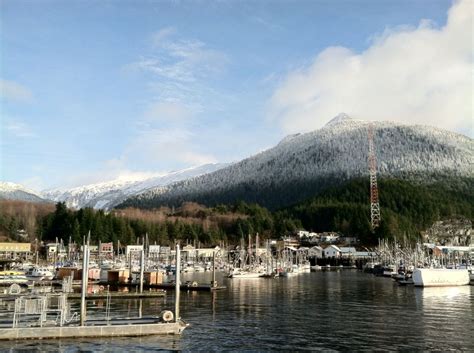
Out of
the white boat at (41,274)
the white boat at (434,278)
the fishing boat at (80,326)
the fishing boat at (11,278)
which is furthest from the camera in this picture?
the white boat at (41,274)

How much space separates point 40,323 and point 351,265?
166 metres

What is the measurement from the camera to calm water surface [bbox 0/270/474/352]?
35.3 metres

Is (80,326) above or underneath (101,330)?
above

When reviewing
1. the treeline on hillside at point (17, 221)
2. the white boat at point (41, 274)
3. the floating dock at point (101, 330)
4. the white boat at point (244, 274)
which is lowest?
the white boat at point (244, 274)

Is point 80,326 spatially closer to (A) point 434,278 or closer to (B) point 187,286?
(B) point 187,286

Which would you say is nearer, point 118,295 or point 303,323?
point 303,323

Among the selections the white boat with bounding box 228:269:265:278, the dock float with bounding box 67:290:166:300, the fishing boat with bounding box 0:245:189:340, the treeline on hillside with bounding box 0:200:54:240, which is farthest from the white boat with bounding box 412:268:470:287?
the treeline on hillside with bounding box 0:200:54:240

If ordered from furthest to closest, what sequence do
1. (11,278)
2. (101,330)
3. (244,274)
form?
(244,274) < (11,278) < (101,330)

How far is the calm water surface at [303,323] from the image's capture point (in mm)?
35281

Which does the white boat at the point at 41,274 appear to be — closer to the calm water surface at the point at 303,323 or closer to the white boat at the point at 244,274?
the calm water surface at the point at 303,323

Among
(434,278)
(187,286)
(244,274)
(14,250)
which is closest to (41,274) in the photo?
(187,286)

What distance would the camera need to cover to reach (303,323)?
45.4 meters

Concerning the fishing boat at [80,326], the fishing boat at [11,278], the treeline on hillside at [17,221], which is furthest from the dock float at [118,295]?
the treeline on hillside at [17,221]

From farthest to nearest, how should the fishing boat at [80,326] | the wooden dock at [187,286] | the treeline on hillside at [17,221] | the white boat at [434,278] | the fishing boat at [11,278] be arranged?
the treeline on hillside at [17,221] < the white boat at [434,278] < the fishing boat at [11,278] < the wooden dock at [187,286] < the fishing boat at [80,326]
